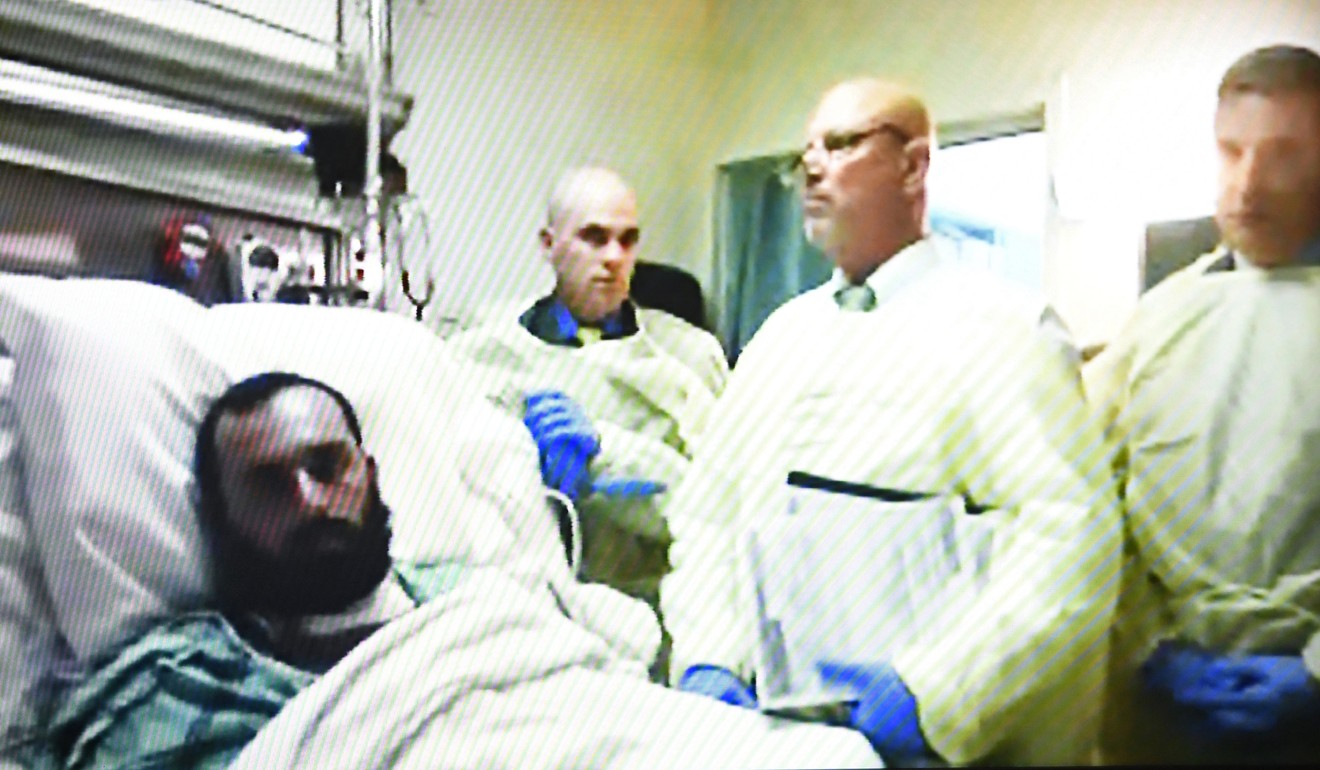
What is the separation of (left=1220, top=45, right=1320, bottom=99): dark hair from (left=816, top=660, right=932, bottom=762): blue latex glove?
0.41 metres

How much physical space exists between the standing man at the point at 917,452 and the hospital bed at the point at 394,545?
70 mm

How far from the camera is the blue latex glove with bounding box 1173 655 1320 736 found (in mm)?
625

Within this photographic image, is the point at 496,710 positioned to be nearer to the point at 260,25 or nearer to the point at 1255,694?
the point at 1255,694

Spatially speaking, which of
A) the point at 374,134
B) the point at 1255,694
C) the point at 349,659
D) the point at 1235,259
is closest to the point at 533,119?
the point at 374,134

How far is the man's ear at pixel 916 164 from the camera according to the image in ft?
2.50

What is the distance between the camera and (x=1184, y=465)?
26.7 inches

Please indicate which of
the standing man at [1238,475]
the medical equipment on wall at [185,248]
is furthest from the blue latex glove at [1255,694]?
the medical equipment on wall at [185,248]

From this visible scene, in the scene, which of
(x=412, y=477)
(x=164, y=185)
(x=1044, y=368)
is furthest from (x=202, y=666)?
(x=1044, y=368)

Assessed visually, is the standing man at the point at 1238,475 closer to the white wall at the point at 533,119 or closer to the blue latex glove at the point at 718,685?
the blue latex glove at the point at 718,685

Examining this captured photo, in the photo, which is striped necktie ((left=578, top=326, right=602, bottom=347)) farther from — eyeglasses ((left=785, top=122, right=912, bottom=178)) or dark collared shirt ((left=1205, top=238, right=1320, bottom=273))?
dark collared shirt ((left=1205, top=238, right=1320, bottom=273))

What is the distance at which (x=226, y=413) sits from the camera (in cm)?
105

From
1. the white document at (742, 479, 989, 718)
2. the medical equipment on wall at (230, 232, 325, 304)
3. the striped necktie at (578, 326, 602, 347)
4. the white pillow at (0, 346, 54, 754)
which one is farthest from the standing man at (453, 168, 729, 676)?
the white pillow at (0, 346, 54, 754)

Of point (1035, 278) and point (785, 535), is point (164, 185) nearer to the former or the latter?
point (785, 535)

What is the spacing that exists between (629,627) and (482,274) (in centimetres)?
33
